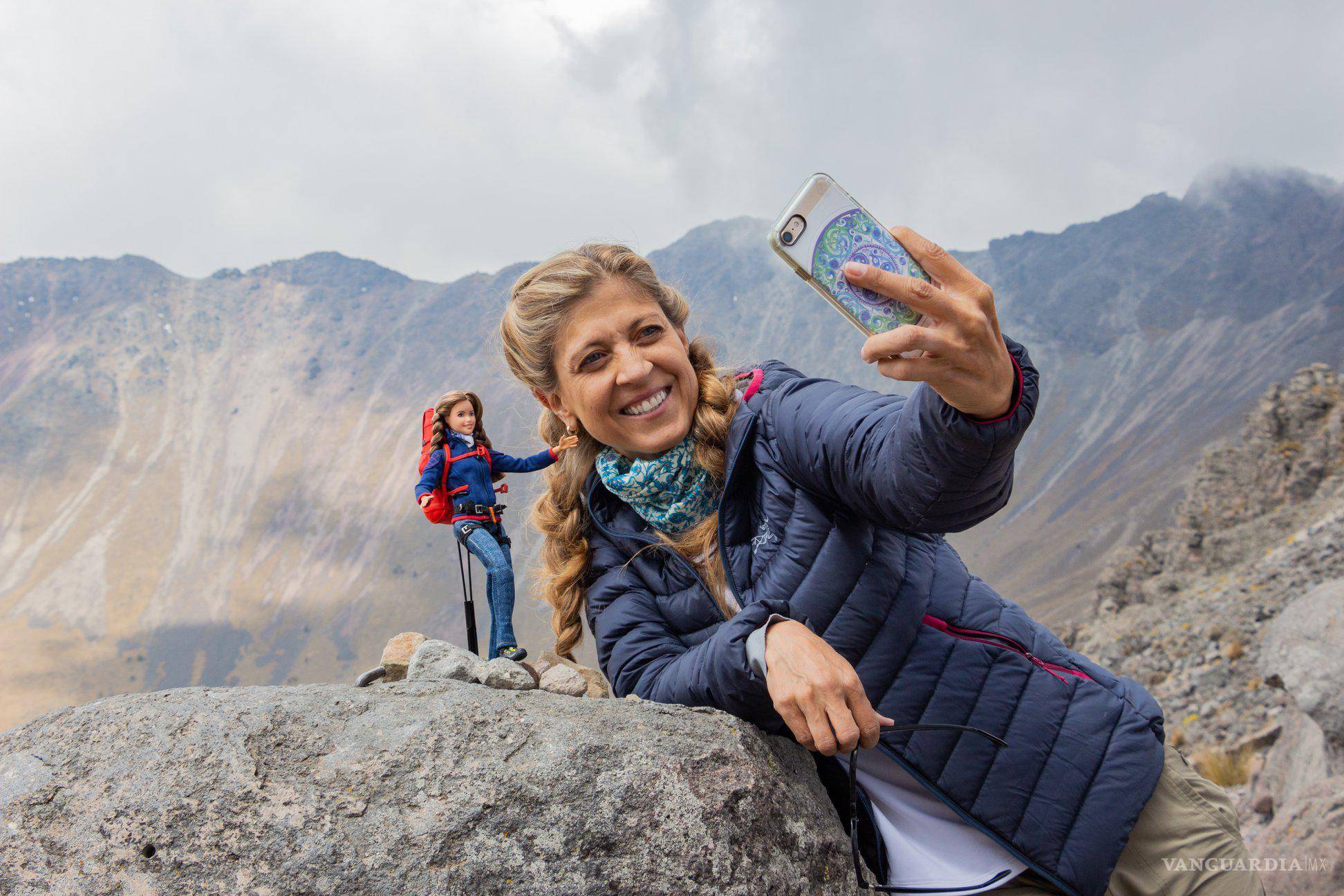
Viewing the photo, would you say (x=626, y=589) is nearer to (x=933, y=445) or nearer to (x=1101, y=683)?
(x=933, y=445)

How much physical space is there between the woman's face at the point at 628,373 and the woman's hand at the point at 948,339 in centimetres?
103

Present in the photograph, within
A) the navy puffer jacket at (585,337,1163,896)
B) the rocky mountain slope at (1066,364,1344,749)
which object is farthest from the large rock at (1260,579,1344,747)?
the navy puffer jacket at (585,337,1163,896)

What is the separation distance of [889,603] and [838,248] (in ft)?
3.29

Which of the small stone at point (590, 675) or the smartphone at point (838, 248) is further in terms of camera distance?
the small stone at point (590, 675)

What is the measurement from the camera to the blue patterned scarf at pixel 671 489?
108 inches

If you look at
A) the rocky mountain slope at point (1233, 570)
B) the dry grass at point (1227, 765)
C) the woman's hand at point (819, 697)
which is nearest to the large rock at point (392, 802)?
the woman's hand at point (819, 697)

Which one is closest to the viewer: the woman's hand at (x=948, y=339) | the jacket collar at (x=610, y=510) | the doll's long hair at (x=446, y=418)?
the woman's hand at (x=948, y=339)

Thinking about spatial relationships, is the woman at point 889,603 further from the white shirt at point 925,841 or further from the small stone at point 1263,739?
the small stone at point 1263,739

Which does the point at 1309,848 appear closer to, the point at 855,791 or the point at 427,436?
the point at 855,791

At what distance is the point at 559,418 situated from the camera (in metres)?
3.36

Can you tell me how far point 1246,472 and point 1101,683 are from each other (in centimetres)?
3280

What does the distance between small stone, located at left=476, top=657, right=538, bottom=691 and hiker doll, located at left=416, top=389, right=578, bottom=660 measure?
340 centimetres

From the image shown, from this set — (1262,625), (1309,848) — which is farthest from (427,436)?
(1262,625)

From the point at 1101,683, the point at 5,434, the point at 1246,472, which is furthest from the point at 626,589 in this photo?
the point at 5,434
